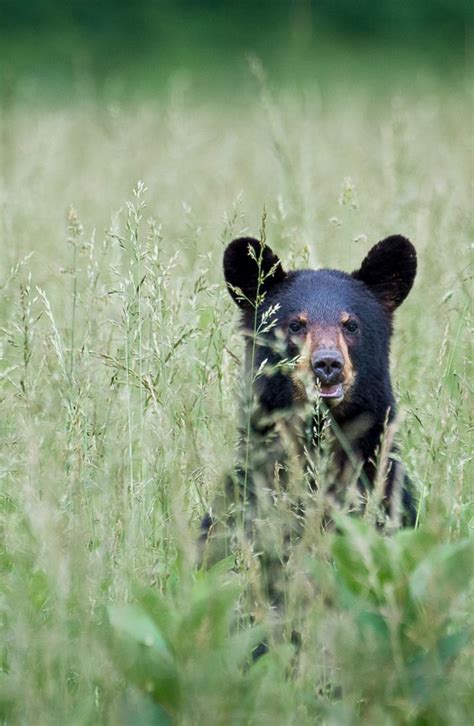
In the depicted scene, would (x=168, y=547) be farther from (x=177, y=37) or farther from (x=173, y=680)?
(x=177, y=37)

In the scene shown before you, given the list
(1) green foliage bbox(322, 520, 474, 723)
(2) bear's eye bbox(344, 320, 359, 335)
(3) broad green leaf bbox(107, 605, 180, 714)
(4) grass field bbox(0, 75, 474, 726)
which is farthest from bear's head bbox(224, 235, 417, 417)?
(3) broad green leaf bbox(107, 605, 180, 714)

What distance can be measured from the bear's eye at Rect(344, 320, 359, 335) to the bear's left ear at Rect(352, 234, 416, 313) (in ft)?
0.97

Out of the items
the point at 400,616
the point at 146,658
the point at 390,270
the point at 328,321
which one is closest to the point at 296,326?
the point at 328,321

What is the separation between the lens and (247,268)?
481 cm

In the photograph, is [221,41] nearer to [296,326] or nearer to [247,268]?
[247,268]

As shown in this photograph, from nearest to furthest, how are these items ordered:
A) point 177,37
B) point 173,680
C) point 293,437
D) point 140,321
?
point 173,680
point 140,321
point 293,437
point 177,37

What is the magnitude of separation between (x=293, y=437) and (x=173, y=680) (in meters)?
1.85

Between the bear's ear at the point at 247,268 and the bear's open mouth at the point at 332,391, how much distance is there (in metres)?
0.53

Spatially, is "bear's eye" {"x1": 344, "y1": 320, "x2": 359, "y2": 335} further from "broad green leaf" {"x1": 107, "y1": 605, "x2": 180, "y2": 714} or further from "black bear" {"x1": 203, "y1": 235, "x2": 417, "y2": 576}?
"broad green leaf" {"x1": 107, "y1": 605, "x2": 180, "y2": 714}

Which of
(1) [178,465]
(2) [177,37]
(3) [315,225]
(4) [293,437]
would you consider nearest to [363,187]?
(3) [315,225]

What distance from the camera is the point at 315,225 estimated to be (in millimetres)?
7188

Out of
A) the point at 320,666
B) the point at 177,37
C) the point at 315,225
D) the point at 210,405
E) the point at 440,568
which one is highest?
the point at 177,37

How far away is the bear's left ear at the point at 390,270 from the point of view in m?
4.79

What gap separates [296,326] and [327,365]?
1.31 feet
